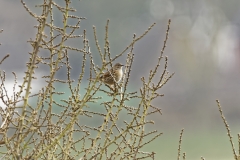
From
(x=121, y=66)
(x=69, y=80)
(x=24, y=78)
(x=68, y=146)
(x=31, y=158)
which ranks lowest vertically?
(x=31, y=158)

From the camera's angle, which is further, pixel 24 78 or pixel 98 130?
pixel 98 130

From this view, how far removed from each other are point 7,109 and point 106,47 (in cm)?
94

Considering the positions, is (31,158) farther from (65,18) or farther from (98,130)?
(65,18)

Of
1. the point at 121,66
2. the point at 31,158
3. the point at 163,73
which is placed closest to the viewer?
the point at 31,158

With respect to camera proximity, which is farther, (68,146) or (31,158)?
(68,146)

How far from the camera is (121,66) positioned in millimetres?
7605

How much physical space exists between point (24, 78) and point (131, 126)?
0.99 meters

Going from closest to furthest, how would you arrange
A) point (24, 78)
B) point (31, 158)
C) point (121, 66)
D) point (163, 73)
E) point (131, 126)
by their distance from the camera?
point (31, 158) → point (24, 78) → point (131, 126) → point (163, 73) → point (121, 66)

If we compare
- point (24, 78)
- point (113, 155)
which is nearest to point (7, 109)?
point (24, 78)

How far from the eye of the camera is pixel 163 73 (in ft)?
12.0

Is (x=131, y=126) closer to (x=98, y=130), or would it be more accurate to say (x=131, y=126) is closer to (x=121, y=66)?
(x=98, y=130)

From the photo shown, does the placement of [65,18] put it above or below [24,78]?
above

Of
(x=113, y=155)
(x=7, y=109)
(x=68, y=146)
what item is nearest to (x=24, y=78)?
(x=7, y=109)

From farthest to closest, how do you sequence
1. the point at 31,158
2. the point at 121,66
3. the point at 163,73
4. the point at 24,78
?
the point at 121,66, the point at 163,73, the point at 24,78, the point at 31,158
